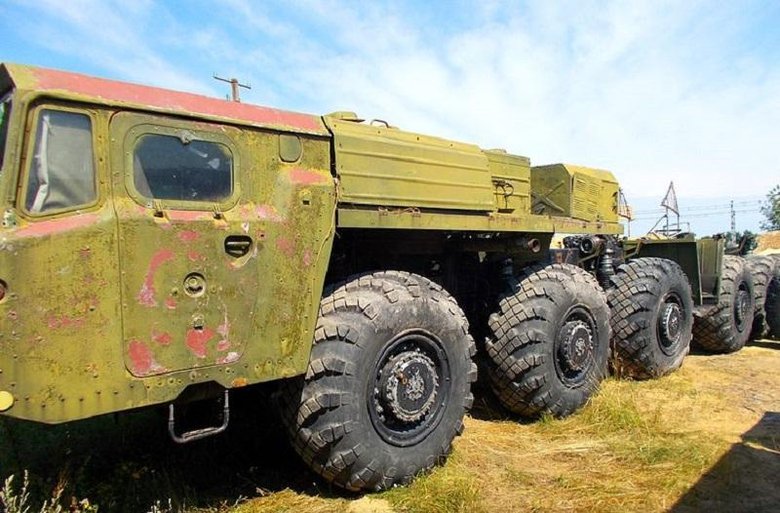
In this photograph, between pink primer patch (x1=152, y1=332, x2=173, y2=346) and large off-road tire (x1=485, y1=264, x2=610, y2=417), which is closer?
pink primer patch (x1=152, y1=332, x2=173, y2=346)

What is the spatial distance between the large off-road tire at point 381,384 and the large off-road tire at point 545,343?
2.73ft

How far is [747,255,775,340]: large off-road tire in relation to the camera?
372 inches

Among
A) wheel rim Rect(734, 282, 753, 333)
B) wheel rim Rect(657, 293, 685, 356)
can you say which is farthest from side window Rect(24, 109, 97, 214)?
wheel rim Rect(734, 282, 753, 333)

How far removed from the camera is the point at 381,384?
12.6 ft

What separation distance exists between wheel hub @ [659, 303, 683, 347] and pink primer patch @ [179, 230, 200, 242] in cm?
539

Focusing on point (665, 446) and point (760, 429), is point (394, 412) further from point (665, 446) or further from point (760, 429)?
point (760, 429)

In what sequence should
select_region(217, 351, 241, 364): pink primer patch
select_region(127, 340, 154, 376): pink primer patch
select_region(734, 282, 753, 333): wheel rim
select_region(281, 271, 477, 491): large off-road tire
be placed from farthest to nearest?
select_region(734, 282, 753, 333): wheel rim → select_region(281, 271, 477, 491): large off-road tire → select_region(217, 351, 241, 364): pink primer patch → select_region(127, 340, 154, 376): pink primer patch

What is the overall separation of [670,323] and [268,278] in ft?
16.8

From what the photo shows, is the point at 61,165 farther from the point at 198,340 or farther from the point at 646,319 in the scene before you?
the point at 646,319

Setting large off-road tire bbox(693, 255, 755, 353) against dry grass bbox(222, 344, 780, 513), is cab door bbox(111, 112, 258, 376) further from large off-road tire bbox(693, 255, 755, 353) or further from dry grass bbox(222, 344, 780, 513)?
large off-road tire bbox(693, 255, 755, 353)

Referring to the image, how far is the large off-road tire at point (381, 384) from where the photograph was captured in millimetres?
3652

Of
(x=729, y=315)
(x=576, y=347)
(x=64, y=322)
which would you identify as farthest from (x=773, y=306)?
(x=64, y=322)

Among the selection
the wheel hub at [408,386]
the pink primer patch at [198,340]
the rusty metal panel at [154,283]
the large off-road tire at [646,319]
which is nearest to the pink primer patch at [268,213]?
the rusty metal panel at [154,283]

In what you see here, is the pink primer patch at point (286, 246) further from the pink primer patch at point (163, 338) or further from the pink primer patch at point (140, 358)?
the pink primer patch at point (140, 358)
